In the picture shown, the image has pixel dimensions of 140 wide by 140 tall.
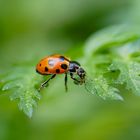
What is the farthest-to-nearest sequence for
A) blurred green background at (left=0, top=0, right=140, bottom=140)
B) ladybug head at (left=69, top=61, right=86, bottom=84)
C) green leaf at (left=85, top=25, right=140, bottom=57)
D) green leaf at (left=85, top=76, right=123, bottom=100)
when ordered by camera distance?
blurred green background at (left=0, top=0, right=140, bottom=140) < green leaf at (left=85, top=25, right=140, bottom=57) < ladybug head at (left=69, top=61, right=86, bottom=84) < green leaf at (left=85, top=76, right=123, bottom=100)

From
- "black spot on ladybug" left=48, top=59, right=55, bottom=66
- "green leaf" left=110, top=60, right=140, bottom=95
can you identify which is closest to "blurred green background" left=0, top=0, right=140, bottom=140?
"black spot on ladybug" left=48, top=59, right=55, bottom=66

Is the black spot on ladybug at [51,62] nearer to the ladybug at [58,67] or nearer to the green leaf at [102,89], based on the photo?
the ladybug at [58,67]

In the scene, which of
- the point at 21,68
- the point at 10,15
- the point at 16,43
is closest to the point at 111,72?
the point at 21,68

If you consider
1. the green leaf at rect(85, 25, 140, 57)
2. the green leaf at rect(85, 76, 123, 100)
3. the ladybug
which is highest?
the green leaf at rect(85, 25, 140, 57)

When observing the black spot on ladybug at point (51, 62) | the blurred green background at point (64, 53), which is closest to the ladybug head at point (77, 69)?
the black spot on ladybug at point (51, 62)

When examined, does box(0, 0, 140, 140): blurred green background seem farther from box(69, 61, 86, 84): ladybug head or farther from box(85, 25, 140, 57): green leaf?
box(69, 61, 86, 84): ladybug head

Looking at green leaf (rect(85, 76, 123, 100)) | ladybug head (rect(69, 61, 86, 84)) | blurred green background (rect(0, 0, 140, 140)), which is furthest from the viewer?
blurred green background (rect(0, 0, 140, 140))

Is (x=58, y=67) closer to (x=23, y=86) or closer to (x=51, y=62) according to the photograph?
(x=51, y=62)
